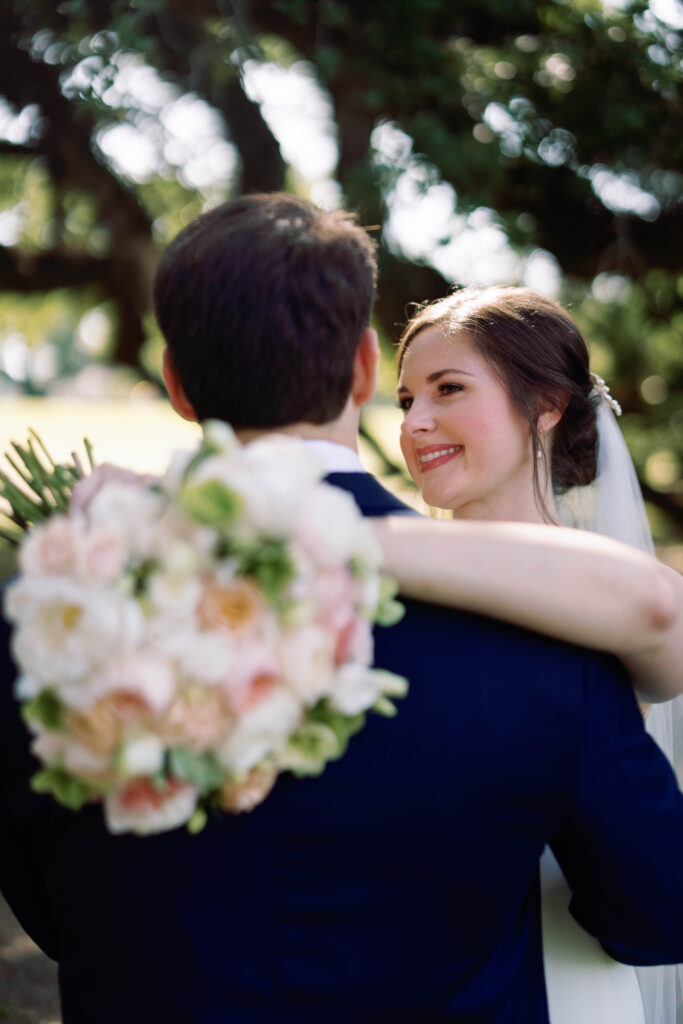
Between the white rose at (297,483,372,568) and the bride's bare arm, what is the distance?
23 centimetres

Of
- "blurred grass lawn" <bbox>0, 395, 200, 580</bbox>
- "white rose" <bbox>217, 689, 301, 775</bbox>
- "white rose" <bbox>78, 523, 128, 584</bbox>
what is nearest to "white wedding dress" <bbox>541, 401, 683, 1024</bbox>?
"white rose" <bbox>217, 689, 301, 775</bbox>

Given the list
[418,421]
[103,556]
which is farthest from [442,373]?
[103,556]

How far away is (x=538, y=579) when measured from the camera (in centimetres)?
123

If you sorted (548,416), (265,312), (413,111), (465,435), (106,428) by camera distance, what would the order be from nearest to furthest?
(265,312), (465,435), (548,416), (413,111), (106,428)

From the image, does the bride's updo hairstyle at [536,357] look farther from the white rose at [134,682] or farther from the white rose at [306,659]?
the white rose at [134,682]

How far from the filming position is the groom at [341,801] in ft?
4.01

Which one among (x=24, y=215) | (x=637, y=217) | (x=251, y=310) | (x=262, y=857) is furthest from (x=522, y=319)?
(x=24, y=215)

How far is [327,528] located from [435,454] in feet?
5.85

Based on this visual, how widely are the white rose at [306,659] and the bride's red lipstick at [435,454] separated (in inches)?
68.3

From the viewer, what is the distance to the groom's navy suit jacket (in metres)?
1.24

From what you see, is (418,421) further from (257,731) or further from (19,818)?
(257,731)

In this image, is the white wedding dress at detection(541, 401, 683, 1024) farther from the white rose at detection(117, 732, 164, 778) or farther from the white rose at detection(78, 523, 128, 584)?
the white rose at detection(78, 523, 128, 584)

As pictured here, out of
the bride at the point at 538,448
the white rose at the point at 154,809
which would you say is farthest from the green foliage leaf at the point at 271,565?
the bride at the point at 538,448

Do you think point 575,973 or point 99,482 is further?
point 575,973
